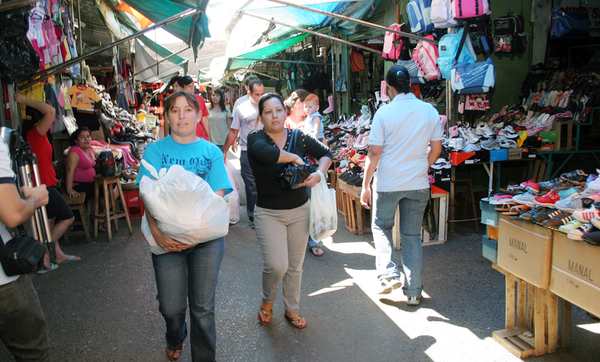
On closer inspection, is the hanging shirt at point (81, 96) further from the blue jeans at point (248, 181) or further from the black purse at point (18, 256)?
the black purse at point (18, 256)

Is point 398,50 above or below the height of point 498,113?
above

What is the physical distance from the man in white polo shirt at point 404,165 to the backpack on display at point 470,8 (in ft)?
8.49

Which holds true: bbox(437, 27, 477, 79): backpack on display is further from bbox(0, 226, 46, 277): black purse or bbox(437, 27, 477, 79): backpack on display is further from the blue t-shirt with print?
bbox(0, 226, 46, 277): black purse

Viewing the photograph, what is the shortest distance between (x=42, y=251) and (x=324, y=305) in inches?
97.7

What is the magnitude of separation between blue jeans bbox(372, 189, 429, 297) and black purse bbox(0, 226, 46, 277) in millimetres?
2706

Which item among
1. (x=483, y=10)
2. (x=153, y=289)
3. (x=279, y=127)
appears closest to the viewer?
(x=279, y=127)

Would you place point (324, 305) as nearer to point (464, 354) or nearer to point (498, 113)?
point (464, 354)

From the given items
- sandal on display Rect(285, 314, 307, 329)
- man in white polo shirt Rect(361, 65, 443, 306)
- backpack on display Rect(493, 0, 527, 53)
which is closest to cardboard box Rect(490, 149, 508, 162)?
backpack on display Rect(493, 0, 527, 53)

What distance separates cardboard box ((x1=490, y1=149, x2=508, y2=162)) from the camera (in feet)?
18.8

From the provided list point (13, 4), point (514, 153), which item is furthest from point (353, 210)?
point (13, 4)

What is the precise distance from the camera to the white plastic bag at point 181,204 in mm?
2359

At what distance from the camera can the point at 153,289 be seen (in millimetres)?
4410

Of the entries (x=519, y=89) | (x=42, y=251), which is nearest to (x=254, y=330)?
(x=42, y=251)

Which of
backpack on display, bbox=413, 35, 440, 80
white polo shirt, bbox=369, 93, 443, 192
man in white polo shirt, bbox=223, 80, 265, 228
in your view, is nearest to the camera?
white polo shirt, bbox=369, 93, 443, 192
